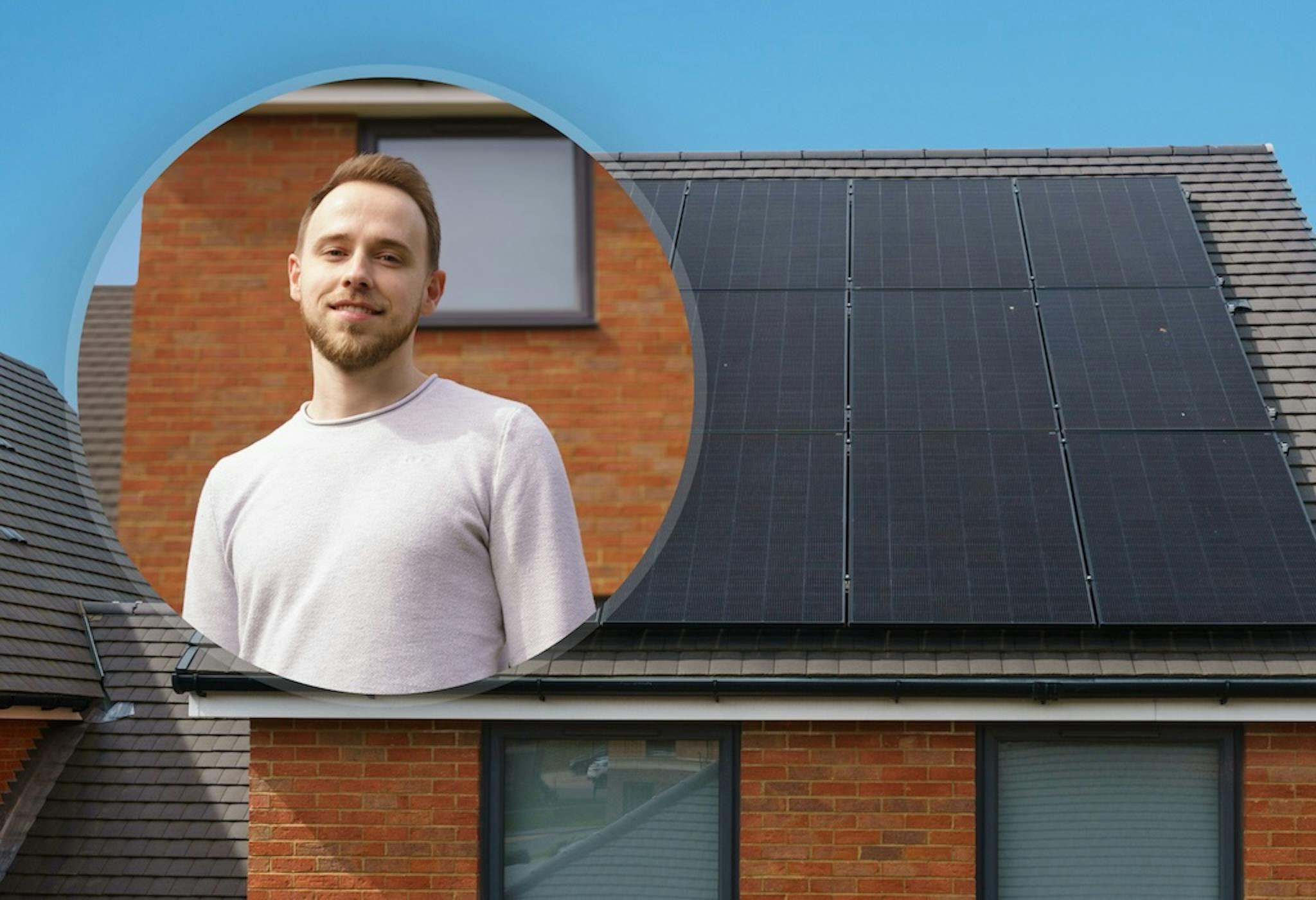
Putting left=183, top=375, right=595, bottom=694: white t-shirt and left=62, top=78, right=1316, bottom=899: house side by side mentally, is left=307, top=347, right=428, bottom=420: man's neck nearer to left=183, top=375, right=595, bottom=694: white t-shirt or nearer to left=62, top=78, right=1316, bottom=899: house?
left=183, top=375, right=595, bottom=694: white t-shirt

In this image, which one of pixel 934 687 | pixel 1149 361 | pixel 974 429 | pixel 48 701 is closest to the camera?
pixel 934 687

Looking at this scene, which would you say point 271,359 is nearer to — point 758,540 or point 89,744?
point 758,540

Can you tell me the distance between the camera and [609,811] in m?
9.09

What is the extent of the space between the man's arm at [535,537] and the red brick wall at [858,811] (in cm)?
782

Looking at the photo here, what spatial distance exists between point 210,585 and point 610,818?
8.14 m

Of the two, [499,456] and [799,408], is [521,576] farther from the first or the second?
[799,408]

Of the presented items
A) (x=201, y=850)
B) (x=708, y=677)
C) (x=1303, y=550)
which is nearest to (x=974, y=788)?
(x=708, y=677)

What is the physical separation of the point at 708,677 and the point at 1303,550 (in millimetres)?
3618

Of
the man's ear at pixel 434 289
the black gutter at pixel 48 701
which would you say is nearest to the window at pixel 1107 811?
the black gutter at pixel 48 701

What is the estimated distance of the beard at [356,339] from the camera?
1161mm

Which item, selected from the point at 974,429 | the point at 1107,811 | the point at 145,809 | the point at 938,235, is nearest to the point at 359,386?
the point at 1107,811

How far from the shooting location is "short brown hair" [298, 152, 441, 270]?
1.15 meters

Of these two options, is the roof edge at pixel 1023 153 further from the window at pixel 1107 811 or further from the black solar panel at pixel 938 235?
the window at pixel 1107 811
